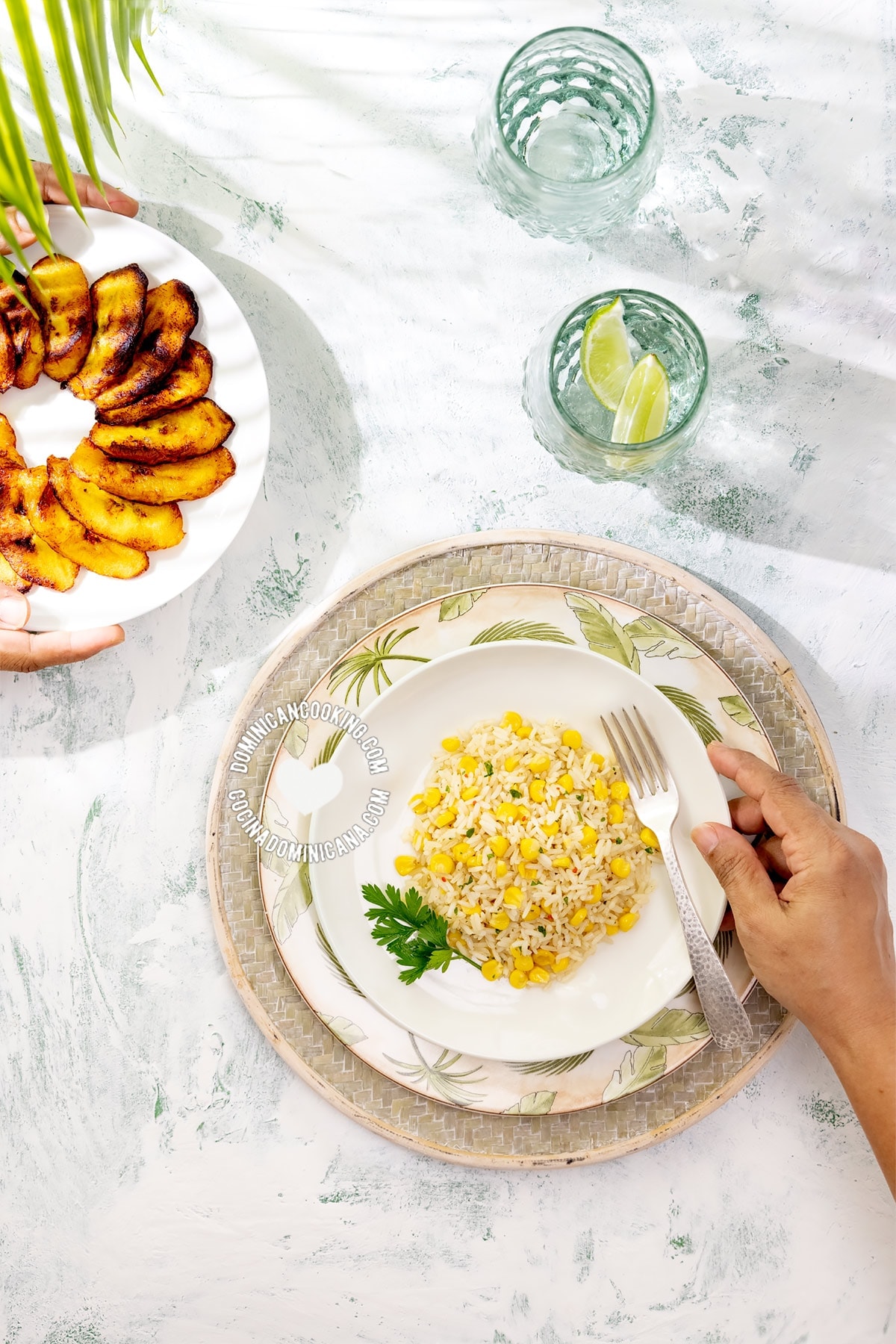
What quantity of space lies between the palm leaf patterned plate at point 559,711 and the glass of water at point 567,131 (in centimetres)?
68

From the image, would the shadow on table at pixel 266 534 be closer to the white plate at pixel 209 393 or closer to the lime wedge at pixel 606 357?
the white plate at pixel 209 393

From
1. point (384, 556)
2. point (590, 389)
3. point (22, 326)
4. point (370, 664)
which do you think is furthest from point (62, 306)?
point (590, 389)

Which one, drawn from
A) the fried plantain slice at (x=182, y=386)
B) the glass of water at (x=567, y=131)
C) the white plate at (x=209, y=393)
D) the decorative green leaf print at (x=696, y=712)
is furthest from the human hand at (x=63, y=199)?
the decorative green leaf print at (x=696, y=712)

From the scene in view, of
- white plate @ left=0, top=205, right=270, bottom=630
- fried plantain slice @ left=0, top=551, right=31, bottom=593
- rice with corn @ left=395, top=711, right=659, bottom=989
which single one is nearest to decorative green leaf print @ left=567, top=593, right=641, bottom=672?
rice with corn @ left=395, top=711, right=659, bottom=989

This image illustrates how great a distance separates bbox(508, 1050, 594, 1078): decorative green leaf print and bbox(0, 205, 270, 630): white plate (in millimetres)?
1058

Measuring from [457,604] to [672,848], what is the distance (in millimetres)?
570

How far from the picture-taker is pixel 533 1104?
5.45 feet

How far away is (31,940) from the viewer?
1827 millimetres

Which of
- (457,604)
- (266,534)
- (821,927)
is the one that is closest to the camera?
(821,927)

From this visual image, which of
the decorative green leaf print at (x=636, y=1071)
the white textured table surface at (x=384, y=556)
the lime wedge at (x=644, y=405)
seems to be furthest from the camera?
the white textured table surface at (x=384, y=556)

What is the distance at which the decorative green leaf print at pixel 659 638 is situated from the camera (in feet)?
5.35

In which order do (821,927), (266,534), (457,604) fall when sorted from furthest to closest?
(266,534) < (457,604) < (821,927)

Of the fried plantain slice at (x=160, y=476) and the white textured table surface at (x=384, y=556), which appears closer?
the fried plantain slice at (x=160, y=476)

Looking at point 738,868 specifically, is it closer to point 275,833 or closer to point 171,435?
point 275,833
